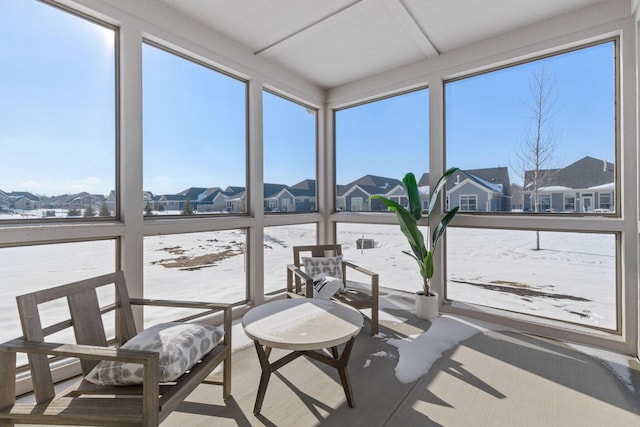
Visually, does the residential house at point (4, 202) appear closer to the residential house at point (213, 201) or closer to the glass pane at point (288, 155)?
the residential house at point (213, 201)

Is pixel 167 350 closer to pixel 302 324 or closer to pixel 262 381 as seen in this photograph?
pixel 262 381

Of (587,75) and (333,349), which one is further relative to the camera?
(587,75)

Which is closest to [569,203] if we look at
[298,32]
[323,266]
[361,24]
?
[323,266]

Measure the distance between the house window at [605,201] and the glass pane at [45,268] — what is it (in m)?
4.23

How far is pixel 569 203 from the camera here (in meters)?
2.87

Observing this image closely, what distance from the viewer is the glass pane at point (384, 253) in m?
3.93

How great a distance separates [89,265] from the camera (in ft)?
7.61

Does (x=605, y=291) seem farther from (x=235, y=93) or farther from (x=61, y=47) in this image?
(x=61, y=47)

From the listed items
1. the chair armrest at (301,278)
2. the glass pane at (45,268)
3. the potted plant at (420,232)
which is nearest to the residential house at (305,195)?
the chair armrest at (301,278)

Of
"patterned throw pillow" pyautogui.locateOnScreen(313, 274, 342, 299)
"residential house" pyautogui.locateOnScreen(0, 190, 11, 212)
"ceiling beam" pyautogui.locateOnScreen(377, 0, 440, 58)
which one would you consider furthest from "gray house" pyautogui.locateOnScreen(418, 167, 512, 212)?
"residential house" pyautogui.locateOnScreen(0, 190, 11, 212)

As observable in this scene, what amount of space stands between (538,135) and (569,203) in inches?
28.7

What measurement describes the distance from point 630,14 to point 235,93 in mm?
3619

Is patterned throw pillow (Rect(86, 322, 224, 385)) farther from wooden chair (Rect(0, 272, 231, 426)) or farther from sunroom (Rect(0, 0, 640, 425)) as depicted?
sunroom (Rect(0, 0, 640, 425))

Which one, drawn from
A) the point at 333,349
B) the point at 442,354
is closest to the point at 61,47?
the point at 333,349
